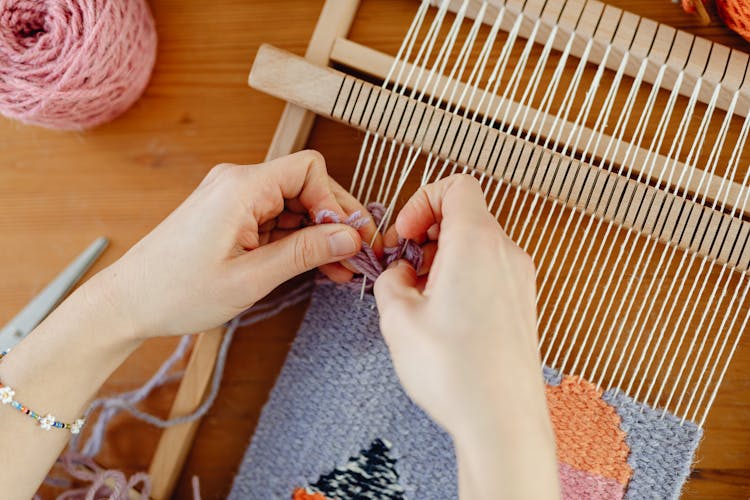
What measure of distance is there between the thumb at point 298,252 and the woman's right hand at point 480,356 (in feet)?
0.41

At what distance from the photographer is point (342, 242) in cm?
86

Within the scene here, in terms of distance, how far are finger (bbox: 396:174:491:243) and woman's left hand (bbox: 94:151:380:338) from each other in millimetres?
73

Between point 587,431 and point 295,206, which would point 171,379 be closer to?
point 295,206

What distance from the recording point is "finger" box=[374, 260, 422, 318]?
0.74m

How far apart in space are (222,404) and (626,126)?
719 mm

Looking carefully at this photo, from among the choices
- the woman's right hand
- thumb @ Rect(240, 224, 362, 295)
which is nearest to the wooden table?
thumb @ Rect(240, 224, 362, 295)

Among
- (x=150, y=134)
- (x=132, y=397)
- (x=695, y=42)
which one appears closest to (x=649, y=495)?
(x=695, y=42)

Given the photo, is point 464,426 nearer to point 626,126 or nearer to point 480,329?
point 480,329

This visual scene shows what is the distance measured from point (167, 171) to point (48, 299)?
0.26m

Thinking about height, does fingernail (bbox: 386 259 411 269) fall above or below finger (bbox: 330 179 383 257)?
below

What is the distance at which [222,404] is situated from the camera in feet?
3.58

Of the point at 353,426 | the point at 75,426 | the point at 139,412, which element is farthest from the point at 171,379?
the point at 353,426

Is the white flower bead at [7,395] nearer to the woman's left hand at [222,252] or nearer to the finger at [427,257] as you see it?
the woman's left hand at [222,252]

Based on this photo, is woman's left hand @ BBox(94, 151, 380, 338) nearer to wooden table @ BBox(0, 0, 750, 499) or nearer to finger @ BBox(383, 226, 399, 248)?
finger @ BBox(383, 226, 399, 248)
